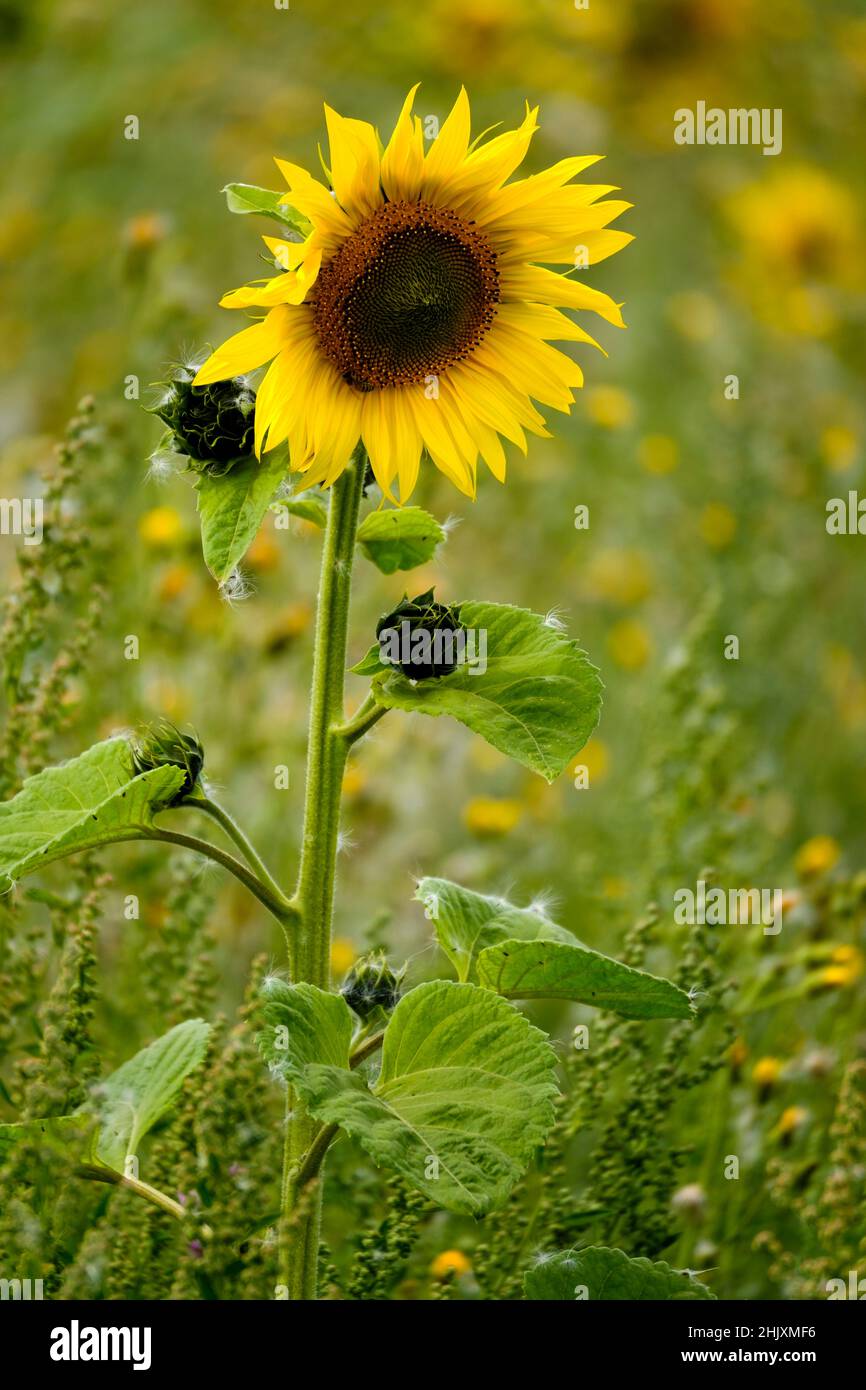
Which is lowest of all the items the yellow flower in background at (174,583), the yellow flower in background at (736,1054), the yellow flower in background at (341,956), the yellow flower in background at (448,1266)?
the yellow flower in background at (448,1266)

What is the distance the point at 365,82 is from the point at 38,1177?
2.47 metres

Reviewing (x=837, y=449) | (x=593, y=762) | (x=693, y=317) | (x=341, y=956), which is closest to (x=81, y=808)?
(x=341, y=956)

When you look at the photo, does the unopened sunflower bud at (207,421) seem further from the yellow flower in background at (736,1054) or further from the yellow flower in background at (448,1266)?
the yellow flower in background at (736,1054)

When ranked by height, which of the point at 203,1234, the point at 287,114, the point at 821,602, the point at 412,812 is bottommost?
the point at 203,1234

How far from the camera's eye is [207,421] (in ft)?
2.80

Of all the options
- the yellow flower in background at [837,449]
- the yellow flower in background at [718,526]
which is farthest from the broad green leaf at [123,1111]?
the yellow flower in background at [837,449]

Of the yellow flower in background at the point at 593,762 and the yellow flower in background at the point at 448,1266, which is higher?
the yellow flower in background at the point at 593,762

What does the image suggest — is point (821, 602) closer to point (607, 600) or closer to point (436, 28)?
point (607, 600)

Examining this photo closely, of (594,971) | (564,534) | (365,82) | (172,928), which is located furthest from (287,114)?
(594,971)

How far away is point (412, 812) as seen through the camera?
226 cm

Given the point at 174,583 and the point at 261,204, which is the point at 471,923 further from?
the point at 174,583

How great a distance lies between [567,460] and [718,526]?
56cm

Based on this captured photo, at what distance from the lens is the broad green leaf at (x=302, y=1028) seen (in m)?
0.77

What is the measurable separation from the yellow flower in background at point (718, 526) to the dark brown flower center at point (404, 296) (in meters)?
1.33
